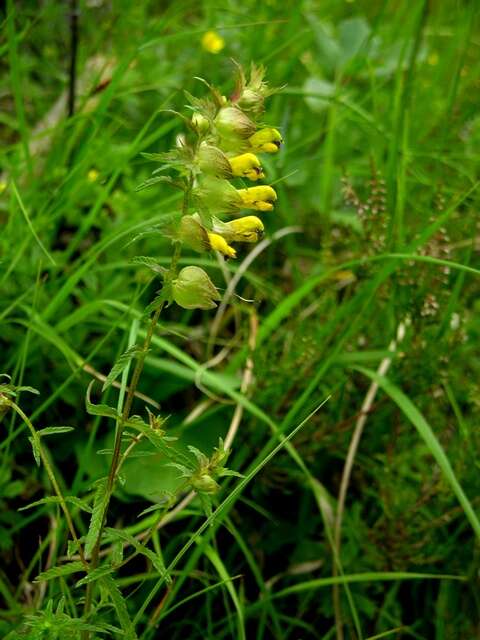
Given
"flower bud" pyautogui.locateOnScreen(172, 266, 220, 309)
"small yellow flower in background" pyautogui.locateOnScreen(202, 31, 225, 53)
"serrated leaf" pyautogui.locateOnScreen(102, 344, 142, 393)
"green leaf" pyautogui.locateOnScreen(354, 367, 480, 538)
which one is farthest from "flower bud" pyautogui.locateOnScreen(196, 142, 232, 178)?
"small yellow flower in background" pyautogui.locateOnScreen(202, 31, 225, 53)

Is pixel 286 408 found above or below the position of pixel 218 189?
below

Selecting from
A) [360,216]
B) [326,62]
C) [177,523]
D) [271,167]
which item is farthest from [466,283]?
[326,62]

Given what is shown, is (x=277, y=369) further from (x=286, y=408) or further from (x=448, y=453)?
(x=448, y=453)

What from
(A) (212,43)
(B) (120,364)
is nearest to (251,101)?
(B) (120,364)

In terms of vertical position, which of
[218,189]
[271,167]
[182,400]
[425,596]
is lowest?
[425,596]

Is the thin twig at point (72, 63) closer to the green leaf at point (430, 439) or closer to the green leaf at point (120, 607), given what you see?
the green leaf at point (430, 439)

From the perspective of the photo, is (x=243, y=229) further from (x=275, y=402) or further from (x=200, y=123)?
(x=275, y=402)
